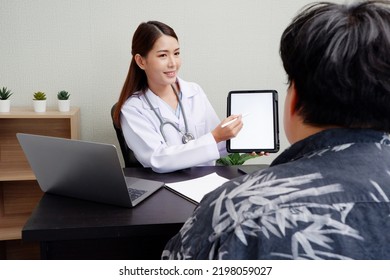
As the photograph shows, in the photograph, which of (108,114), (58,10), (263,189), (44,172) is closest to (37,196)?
(108,114)

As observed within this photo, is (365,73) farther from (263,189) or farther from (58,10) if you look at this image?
(58,10)

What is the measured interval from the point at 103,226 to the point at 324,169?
0.56 meters

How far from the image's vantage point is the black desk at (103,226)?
923mm

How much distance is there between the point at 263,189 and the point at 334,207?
0.09 m

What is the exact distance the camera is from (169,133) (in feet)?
5.69

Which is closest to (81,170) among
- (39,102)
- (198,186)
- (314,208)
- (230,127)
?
(198,186)

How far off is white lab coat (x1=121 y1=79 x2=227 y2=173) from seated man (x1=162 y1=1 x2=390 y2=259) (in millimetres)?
831

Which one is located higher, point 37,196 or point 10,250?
point 37,196

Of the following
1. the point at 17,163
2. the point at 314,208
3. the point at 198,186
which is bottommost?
the point at 17,163

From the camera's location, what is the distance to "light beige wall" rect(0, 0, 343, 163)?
2307 millimetres

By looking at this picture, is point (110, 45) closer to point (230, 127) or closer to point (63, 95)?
point (63, 95)

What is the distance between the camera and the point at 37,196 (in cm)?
232

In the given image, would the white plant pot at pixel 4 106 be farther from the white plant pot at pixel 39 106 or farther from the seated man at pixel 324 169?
the seated man at pixel 324 169

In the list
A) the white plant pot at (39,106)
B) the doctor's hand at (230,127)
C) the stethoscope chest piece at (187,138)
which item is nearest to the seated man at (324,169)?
the doctor's hand at (230,127)
